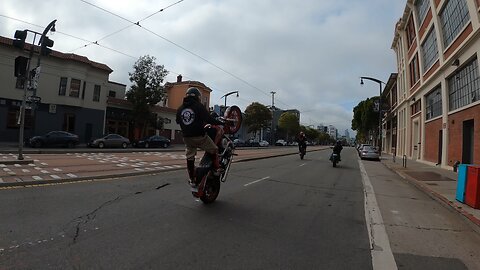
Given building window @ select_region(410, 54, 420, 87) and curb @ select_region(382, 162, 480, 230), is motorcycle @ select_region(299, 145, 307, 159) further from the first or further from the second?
building window @ select_region(410, 54, 420, 87)

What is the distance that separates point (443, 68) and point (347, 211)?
2001 cm

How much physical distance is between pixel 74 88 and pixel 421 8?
3269cm

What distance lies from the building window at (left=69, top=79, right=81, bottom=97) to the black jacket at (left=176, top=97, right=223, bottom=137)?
33.5 metres

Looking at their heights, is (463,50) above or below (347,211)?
above

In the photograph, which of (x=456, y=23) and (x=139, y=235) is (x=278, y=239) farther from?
(x=456, y=23)

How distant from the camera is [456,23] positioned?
71.1 feet

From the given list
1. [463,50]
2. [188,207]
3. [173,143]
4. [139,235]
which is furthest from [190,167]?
[173,143]

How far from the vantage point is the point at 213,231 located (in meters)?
5.61

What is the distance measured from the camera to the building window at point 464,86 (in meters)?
19.0

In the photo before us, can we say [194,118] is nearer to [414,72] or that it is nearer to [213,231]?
[213,231]

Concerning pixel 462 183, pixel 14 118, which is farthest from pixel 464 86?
pixel 14 118

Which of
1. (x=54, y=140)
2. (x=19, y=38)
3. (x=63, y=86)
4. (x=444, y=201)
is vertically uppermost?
(x=63, y=86)

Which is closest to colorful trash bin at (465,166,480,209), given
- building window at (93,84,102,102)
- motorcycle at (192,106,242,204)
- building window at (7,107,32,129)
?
motorcycle at (192,106,242,204)

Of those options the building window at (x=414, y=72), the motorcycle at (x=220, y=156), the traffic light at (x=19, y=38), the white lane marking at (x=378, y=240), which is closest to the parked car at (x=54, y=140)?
the traffic light at (x=19, y=38)
